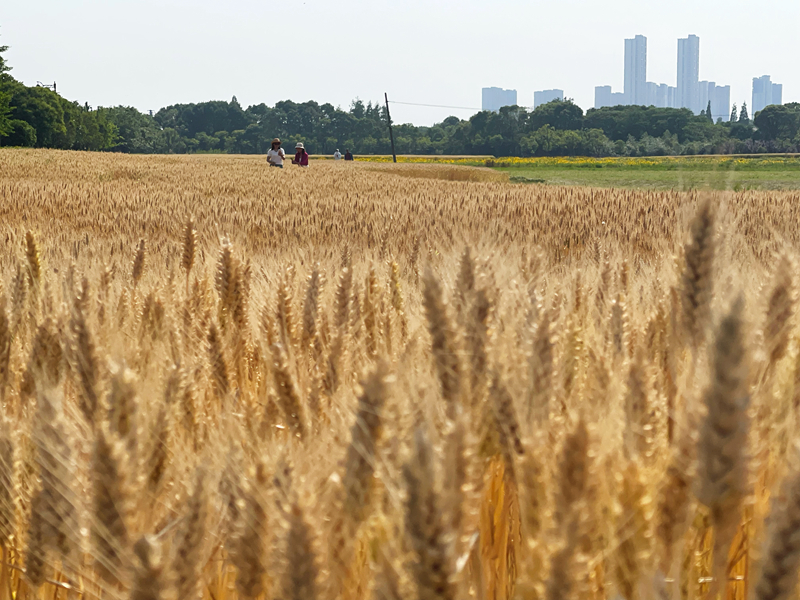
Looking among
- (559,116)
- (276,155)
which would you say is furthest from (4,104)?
(559,116)

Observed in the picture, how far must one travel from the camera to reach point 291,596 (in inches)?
25.1

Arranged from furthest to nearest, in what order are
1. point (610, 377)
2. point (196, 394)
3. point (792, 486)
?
point (196, 394)
point (610, 377)
point (792, 486)

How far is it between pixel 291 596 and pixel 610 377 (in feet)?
2.03

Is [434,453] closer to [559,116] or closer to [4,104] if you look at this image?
[4,104]

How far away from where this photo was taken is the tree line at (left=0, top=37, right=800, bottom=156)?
2542 inches

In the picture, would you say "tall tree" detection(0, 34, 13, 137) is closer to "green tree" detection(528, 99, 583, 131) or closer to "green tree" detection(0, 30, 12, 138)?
"green tree" detection(0, 30, 12, 138)

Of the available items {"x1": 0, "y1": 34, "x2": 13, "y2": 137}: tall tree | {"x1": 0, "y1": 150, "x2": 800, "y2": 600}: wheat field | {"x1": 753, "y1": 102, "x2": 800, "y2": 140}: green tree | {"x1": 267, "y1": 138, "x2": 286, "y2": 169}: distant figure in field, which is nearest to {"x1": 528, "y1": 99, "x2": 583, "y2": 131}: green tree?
{"x1": 753, "y1": 102, "x2": 800, "y2": 140}: green tree

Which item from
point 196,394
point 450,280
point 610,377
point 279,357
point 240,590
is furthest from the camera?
point 450,280

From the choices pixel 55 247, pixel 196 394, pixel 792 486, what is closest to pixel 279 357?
pixel 196 394

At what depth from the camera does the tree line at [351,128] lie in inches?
2542

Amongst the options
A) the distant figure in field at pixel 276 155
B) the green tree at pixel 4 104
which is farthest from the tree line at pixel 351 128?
the distant figure in field at pixel 276 155

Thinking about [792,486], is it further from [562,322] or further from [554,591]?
[562,322]

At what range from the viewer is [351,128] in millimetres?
112625

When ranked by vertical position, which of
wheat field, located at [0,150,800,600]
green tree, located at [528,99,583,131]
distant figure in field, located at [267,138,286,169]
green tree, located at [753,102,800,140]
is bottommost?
wheat field, located at [0,150,800,600]
